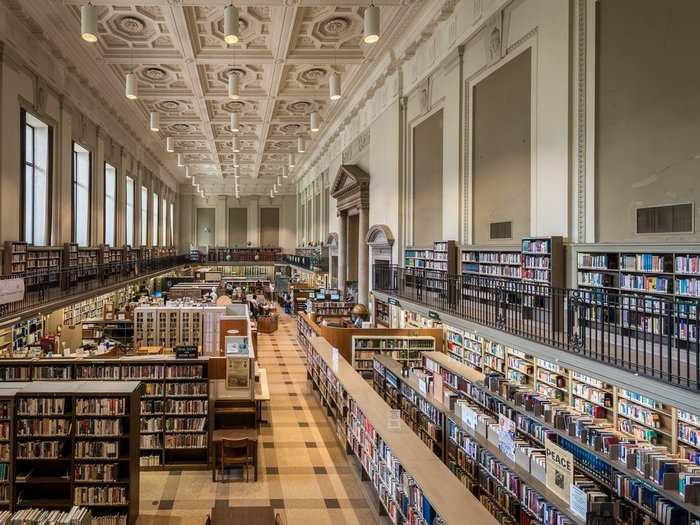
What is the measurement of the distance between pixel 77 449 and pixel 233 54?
10935mm

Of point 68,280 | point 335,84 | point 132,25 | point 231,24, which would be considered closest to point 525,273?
point 231,24

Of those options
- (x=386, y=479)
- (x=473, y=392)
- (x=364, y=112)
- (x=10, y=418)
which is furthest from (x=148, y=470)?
(x=364, y=112)

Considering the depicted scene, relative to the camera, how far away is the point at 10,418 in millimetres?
6105

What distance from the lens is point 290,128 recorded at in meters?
22.9

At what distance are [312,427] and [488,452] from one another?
4478 millimetres

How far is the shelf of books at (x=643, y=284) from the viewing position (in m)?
4.87

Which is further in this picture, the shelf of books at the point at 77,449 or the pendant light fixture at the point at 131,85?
the pendant light fixture at the point at 131,85

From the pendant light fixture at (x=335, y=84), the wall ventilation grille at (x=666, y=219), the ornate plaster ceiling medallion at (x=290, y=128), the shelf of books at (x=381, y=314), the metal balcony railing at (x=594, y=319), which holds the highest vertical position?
the ornate plaster ceiling medallion at (x=290, y=128)

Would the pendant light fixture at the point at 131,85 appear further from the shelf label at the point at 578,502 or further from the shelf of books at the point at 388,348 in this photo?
the shelf label at the point at 578,502

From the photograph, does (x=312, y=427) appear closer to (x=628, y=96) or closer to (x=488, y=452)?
(x=488, y=452)

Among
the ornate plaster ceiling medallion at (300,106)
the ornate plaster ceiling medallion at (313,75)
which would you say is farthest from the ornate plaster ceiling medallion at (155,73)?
the ornate plaster ceiling medallion at (300,106)

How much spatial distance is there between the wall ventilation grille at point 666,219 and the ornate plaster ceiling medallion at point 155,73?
13920 millimetres

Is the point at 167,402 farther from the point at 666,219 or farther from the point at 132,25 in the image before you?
the point at 132,25

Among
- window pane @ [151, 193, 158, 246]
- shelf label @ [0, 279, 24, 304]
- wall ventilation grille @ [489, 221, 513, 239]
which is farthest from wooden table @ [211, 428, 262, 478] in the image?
window pane @ [151, 193, 158, 246]
